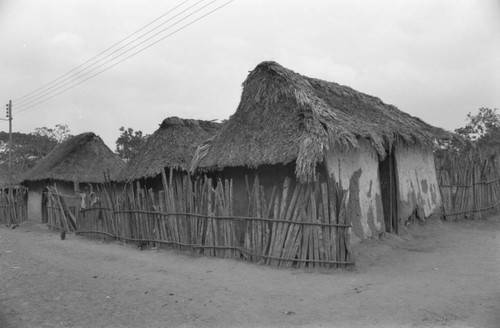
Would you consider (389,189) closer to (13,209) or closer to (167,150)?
(167,150)

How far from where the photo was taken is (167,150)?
41.3 feet

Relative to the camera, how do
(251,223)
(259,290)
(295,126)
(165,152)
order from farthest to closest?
(165,152)
(295,126)
(251,223)
(259,290)

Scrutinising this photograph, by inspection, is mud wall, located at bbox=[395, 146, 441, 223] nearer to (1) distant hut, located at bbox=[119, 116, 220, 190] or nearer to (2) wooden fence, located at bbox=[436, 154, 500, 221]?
(2) wooden fence, located at bbox=[436, 154, 500, 221]

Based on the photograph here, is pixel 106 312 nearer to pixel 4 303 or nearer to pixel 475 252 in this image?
pixel 4 303

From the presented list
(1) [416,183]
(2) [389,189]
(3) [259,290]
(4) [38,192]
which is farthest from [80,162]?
(3) [259,290]

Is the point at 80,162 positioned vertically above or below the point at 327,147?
above

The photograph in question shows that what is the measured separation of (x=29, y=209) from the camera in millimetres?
19391

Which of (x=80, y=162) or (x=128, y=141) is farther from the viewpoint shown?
(x=128, y=141)

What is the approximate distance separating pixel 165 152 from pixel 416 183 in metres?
6.95

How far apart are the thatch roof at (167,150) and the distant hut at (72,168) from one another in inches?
190

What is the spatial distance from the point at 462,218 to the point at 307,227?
6438mm

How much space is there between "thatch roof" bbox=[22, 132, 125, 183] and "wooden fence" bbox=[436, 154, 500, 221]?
→ 12.4m

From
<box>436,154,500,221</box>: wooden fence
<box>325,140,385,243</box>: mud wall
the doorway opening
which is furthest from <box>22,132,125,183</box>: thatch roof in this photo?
<box>436,154,500,221</box>: wooden fence

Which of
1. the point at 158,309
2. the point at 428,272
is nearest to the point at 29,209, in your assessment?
the point at 158,309
